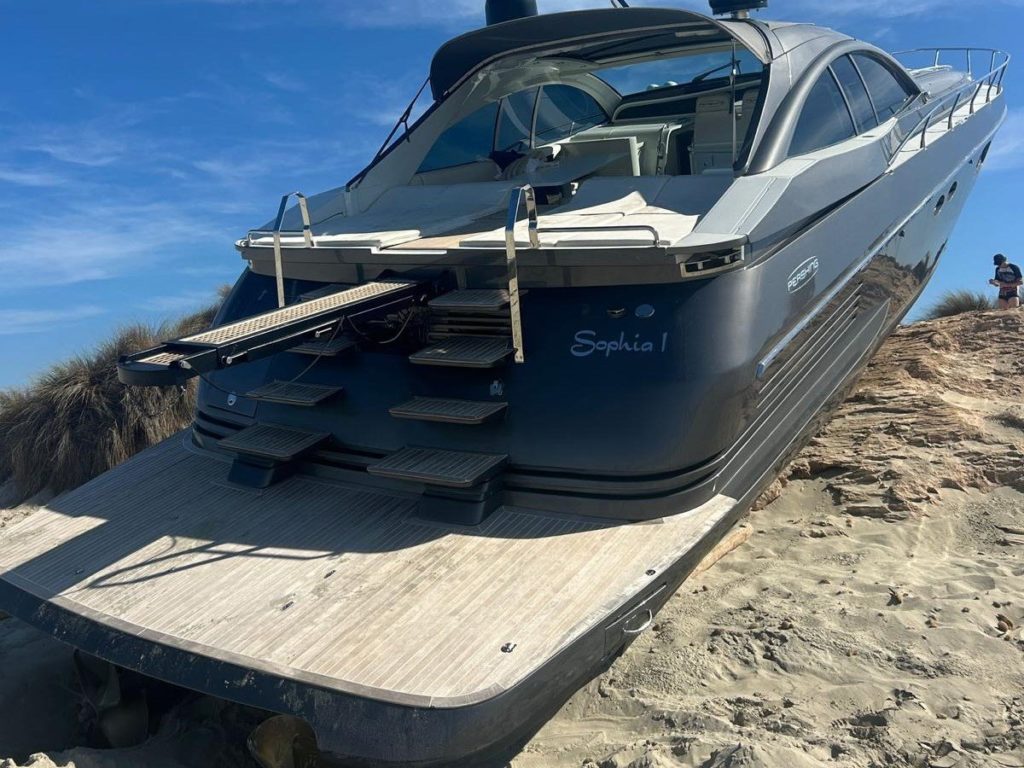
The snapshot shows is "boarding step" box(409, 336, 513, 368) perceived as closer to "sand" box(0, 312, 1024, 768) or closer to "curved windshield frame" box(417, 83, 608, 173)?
"sand" box(0, 312, 1024, 768)

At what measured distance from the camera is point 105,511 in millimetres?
4266

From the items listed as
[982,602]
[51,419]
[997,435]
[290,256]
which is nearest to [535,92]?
[290,256]

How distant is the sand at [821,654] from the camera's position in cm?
301

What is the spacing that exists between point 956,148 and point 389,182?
4463mm

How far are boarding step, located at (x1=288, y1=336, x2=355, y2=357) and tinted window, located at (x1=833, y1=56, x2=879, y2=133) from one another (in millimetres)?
3532

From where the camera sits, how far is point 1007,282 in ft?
32.4

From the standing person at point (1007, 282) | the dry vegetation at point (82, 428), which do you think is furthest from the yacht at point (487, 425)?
the standing person at point (1007, 282)

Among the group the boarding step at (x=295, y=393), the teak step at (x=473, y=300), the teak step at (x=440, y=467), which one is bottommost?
the teak step at (x=440, y=467)

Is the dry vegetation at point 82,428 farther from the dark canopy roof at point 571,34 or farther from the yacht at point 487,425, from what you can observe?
the dark canopy roof at point 571,34

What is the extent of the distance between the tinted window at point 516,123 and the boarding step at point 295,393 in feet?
8.84

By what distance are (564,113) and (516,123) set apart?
67 cm

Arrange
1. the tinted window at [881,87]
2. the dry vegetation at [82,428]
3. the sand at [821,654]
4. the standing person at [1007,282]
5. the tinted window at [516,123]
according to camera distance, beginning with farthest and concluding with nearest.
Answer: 1. the standing person at [1007,282]
2. the dry vegetation at [82,428]
3. the tinted window at [516,123]
4. the tinted window at [881,87]
5. the sand at [821,654]

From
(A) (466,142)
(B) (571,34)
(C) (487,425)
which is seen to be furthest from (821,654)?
(A) (466,142)

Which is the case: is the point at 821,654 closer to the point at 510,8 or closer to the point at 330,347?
the point at 330,347
